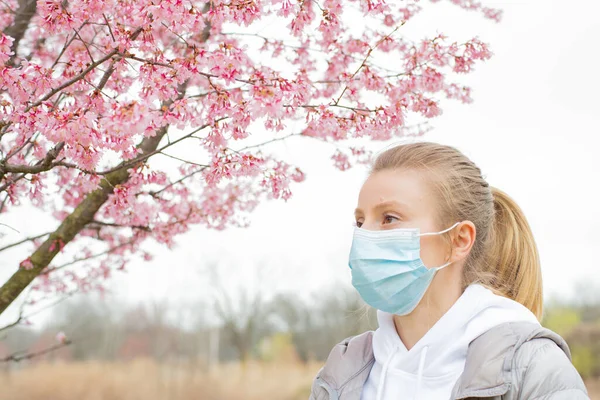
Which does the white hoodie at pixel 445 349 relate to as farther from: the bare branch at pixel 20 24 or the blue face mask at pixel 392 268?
the bare branch at pixel 20 24

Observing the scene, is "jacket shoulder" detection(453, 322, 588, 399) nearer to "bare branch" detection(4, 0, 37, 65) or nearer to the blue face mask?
the blue face mask

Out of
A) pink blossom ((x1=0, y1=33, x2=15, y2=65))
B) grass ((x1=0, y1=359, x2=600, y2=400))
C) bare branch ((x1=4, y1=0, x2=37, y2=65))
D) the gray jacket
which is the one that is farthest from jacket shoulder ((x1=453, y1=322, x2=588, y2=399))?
grass ((x1=0, y1=359, x2=600, y2=400))

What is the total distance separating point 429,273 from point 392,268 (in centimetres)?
12

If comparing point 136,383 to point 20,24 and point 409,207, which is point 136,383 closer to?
point 20,24

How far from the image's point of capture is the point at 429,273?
2084 millimetres

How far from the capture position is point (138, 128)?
77.7 inches

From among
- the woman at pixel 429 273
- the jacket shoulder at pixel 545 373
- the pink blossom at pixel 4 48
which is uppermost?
→ the pink blossom at pixel 4 48

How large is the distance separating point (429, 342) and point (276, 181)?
1.24m

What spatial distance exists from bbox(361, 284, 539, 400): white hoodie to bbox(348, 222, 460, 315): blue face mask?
15cm

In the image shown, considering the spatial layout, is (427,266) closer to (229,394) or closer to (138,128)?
(138,128)

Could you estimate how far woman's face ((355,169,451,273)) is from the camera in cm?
207

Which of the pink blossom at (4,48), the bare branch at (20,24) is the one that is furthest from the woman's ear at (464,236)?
the bare branch at (20,24)

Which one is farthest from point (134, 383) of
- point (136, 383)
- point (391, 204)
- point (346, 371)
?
point (391, 204)

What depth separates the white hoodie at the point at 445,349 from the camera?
1.87 meters
